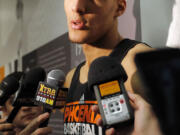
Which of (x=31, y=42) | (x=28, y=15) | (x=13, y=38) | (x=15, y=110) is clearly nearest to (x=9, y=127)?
(x=15, y=110)

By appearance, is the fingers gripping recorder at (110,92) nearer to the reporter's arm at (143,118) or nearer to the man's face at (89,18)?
the reporter's arm at (143,118)

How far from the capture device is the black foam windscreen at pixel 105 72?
20.9 inches

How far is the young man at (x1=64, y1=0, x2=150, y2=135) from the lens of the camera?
0.79 metres

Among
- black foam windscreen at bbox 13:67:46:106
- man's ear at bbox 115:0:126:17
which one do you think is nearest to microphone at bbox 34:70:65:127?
black foam windscreen at bbox 13:67:46:106

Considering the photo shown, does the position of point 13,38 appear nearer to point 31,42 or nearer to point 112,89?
point 31,42

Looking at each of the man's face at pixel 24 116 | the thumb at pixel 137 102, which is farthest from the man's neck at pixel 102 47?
the man's face at pixel 24 116

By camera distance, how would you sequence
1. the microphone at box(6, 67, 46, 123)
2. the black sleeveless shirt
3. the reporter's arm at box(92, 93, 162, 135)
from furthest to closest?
the microphone at box(6, 67, 46, 123) → the black sleeveless shirt → the reporter's arm at box(92, 93, 162, 135)

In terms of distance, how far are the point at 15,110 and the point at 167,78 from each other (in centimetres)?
85

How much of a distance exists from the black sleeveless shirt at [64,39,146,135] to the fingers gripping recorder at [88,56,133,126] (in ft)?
0.75

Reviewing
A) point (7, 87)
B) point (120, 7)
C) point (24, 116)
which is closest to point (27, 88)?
point (7, 87)

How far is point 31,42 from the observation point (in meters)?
2.01

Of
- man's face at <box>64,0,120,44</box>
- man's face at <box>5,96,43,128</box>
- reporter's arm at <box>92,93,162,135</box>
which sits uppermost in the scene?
man's face at <box>64,0,120,44</box>

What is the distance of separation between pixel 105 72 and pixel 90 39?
0.30 metres

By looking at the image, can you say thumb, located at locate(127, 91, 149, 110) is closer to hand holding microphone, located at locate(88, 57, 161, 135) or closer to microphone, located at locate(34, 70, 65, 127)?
hand holding microphone, located at locate(88, 57, 161, 135)
